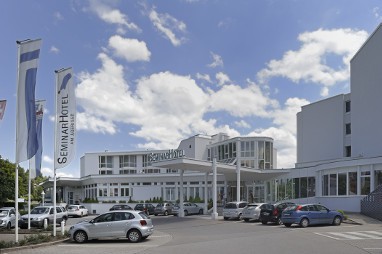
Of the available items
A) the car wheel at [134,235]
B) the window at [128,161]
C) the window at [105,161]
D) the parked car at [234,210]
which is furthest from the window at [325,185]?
the window at [105,161]

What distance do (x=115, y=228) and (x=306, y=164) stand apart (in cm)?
3262

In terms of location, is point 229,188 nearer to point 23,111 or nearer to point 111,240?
point 111,240

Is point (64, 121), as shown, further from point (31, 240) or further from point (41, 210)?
point (41, 210)

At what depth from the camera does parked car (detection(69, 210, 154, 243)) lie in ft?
60.7

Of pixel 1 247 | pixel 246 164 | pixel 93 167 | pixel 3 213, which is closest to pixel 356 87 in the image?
pixel 246 164

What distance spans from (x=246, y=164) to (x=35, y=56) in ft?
122

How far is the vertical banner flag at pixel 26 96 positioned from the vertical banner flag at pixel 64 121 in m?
2.88

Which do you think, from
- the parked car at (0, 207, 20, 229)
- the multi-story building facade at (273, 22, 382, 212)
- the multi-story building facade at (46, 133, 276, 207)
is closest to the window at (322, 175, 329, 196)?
the multi-story building facade at (273, 22, 382, 212)

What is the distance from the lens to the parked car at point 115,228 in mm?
18516

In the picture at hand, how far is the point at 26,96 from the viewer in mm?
17516

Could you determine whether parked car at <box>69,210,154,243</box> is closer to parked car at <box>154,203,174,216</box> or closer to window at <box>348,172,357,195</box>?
window at <box>348,172,357,195</box>

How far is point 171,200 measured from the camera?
5681cm

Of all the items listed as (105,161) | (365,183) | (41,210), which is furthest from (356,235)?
(105,161)

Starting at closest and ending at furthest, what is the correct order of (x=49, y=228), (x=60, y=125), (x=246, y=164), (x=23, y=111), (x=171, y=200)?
(x=23, y=111)
(x=60, y=125)
(x=49, y=228)
(x=246, y=164)
(x=171, y=200)
